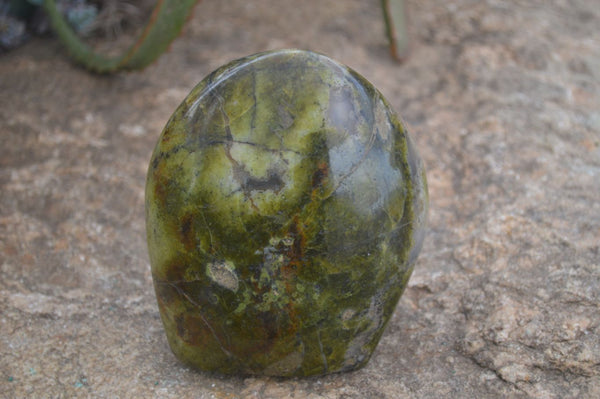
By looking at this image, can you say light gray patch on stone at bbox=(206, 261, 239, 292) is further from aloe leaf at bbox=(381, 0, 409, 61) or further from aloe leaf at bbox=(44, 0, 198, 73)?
aloe leaf at bbox=(381, 0, 409, 61)

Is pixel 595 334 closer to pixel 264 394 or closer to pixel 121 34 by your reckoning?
pixel 264 394

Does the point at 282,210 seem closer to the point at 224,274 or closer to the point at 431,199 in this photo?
the point at 224,274

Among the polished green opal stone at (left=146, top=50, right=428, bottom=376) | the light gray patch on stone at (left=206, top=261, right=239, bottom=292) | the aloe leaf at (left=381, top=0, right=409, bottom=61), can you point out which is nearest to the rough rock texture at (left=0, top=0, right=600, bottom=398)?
the aloe leaf at (left=381, top=0, right=409, bottom=61)

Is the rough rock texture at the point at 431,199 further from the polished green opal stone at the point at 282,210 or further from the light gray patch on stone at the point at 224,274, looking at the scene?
the light gray patch on stone at the point at 224,274

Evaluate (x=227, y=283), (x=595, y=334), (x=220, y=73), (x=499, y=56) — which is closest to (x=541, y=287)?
(x=595, y=334)

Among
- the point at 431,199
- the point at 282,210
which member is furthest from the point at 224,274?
the point at 431,199

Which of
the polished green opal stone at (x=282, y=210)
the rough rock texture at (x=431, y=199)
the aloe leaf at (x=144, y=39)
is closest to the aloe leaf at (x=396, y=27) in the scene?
the rough rock texture at (x=431, y=199)
